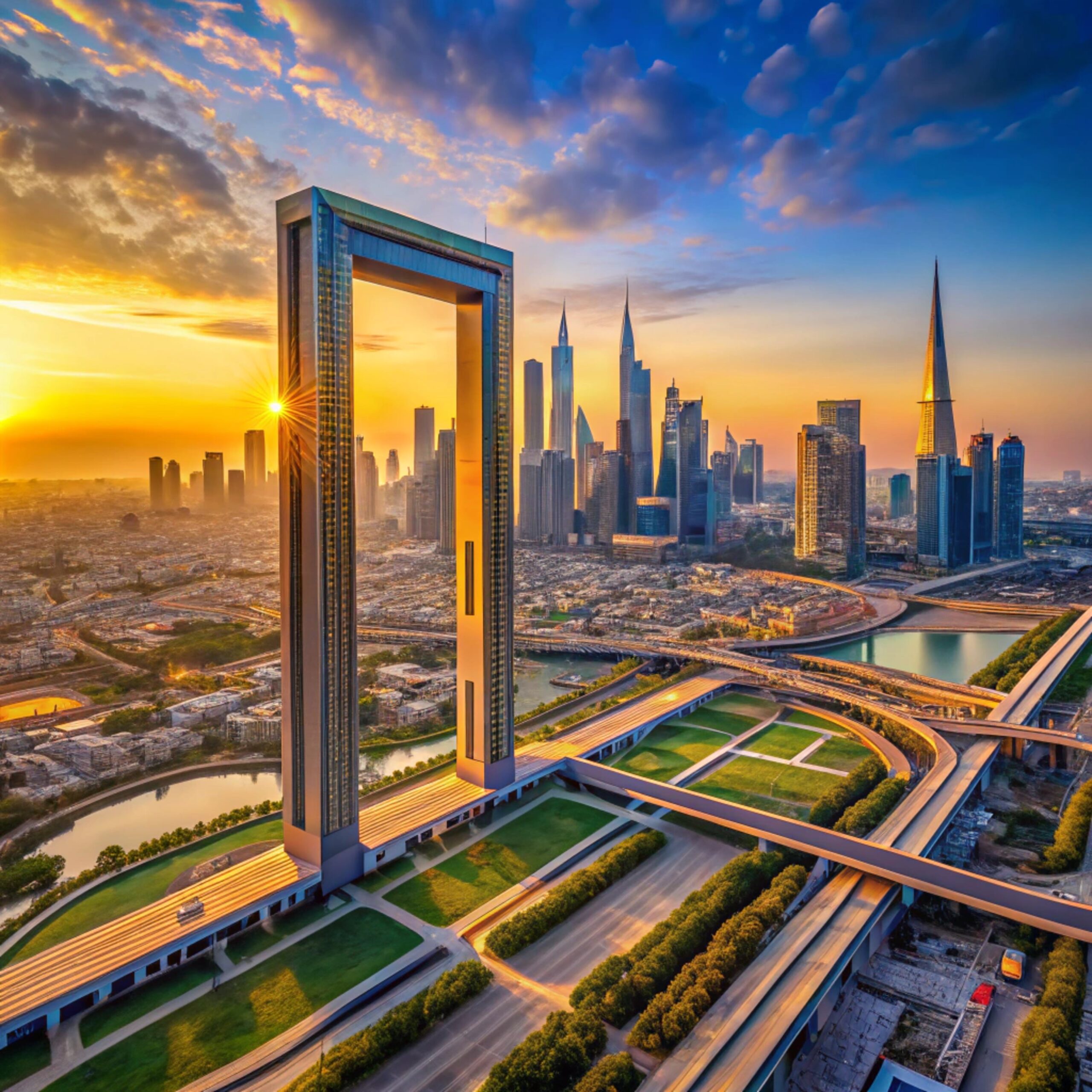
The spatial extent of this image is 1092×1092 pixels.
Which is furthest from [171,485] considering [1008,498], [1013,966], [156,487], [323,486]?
[1008,498]

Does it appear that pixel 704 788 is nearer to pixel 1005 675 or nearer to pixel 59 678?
pixel 1005 675

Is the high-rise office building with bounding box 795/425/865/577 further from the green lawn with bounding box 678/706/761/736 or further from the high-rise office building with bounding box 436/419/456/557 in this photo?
the green lawn with bounding box 678/706/761/736

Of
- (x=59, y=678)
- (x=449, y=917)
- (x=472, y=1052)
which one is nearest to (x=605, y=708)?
(x=449, y=917)

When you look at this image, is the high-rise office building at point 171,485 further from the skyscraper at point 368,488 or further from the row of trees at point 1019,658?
the row of trees at point 1019,658

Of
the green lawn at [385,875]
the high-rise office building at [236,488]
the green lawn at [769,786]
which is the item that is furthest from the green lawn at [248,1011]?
the high-rise office building at [236,488]

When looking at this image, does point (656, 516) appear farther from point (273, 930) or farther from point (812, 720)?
point (273, 930)

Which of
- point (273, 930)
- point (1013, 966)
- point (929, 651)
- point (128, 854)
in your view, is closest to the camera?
point (1013, 966)
